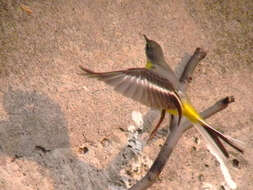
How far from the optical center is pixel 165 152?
5.71 ft

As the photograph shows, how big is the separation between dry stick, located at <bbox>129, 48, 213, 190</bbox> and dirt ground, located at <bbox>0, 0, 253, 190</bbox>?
0.12 metres

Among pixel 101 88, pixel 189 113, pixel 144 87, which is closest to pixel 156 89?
pixel 144 87

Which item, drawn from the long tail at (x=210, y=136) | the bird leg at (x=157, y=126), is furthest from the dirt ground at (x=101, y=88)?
the long tail at (x=210, y=136)

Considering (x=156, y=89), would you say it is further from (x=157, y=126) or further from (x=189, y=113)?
(x=157, y=126)

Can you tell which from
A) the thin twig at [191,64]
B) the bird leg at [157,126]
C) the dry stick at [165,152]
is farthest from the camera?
the thin twig at [191,64]

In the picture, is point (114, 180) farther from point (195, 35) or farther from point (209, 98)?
point (195, 35)

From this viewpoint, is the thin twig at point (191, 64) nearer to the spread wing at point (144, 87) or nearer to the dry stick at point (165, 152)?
the dry stick at point (165, 152)

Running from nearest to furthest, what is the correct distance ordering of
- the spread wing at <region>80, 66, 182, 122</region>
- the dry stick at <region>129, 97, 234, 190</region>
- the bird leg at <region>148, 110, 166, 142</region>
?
the spread wing at <region>80, 66, 182, 122</region> → the dry stick at <region>129, 97, 234, 190</region> → the bird leg at <region>148, 110, 166, 142</region>

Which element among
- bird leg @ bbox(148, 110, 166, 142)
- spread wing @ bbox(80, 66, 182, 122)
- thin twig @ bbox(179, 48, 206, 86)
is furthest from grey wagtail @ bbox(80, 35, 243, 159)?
thin twig @ bbox(179, 48, 206, 86)

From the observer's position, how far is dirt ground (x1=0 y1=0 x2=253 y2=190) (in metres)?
1.89

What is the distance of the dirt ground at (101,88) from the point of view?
6.21ft

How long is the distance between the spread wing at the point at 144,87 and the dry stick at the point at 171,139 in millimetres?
258

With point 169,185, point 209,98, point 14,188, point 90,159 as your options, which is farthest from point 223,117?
point 14,188

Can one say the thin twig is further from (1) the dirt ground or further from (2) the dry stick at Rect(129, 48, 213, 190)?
(1) the dirt ground
